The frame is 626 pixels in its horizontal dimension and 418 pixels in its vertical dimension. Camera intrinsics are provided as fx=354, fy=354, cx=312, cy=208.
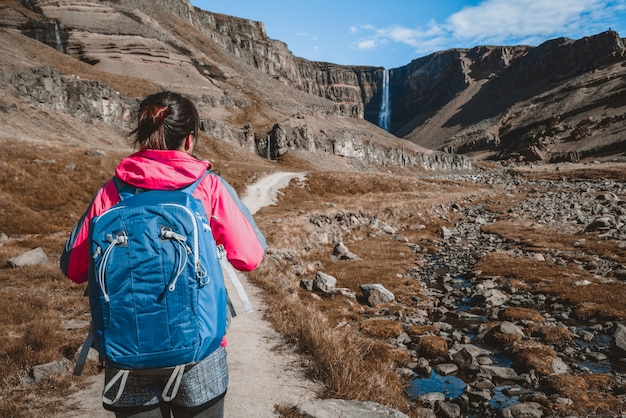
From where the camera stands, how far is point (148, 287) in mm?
2066

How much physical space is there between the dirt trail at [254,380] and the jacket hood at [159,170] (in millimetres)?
3874

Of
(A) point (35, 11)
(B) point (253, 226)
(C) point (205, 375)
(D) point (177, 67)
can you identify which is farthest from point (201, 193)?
(A) point (35, 11)

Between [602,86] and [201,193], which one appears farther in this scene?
Answer: [602,86]

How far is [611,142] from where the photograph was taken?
132000 millimetres

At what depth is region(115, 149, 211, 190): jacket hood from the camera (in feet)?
7.44

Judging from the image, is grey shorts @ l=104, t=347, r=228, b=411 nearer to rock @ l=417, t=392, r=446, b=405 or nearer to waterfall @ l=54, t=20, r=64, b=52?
rock @ l=417, t=392, r=446, b=405

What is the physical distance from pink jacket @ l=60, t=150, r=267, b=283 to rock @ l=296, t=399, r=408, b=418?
3.13 m

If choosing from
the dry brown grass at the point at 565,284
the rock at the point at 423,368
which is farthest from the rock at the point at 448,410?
the dry brown grass at the point at 565,284

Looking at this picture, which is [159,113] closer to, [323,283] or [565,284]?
[323,283]

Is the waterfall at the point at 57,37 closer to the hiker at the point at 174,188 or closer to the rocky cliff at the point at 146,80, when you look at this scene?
the rocky cliff at the point at 146,80

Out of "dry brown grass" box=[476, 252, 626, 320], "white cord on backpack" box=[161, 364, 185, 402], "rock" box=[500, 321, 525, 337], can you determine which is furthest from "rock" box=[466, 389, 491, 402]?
"white cord on backpack" box=[161, 364, 185, 402]

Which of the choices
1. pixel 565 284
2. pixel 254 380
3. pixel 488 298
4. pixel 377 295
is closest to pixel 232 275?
Result: pixel 254 380

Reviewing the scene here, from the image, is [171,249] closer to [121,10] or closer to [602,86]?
[121,10]

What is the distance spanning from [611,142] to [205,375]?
173 metres
